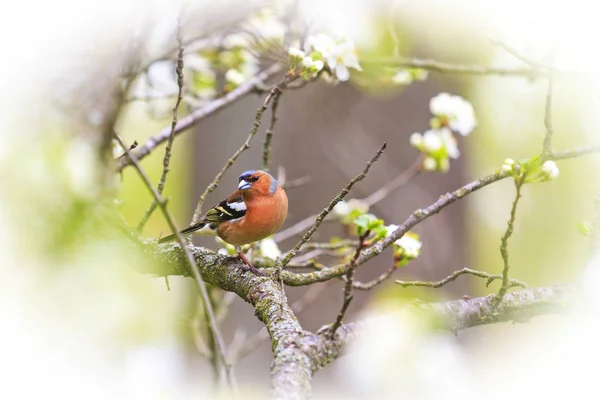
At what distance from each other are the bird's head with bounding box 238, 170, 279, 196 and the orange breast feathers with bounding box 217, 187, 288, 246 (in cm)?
3

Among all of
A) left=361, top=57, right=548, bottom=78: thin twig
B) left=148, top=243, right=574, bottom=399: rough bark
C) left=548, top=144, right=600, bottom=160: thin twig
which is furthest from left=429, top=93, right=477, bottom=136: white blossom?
left=148, top=243, right=574, bottom=399: rough bark

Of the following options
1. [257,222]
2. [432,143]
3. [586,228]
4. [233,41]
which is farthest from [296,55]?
[233,41]

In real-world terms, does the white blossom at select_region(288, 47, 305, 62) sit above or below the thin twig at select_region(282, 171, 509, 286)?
above

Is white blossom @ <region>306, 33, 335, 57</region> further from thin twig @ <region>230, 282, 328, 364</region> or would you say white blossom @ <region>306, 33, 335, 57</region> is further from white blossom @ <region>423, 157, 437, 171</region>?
thin twig @ <region>230, 282, 328, 364</region>

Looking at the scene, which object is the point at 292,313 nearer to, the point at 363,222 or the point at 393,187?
the point at 363,222

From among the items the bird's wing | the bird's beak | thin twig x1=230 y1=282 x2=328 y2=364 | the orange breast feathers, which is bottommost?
thin twig x1=230 y1=282 x2=328 y2=364

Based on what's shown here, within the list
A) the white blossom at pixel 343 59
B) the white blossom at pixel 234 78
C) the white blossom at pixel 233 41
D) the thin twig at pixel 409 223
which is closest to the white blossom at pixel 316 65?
the white blossom at pixel 343 59

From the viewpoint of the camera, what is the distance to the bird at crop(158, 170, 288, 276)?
2.85 metres

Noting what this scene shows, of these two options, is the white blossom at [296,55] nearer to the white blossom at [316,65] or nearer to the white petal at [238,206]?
the white blossom at [316,65]

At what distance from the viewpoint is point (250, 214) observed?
2895 millimetres

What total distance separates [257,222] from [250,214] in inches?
2.7

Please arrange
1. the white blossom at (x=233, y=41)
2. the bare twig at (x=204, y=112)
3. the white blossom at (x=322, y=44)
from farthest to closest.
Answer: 1. the white blossom at (x=233, y=41)
2. the bare twig at (x=204, y=112)
3. the white blossom at (x=322, y=44)

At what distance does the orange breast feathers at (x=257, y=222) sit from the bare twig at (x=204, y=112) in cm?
50

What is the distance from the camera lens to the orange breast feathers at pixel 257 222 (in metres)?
2.84
